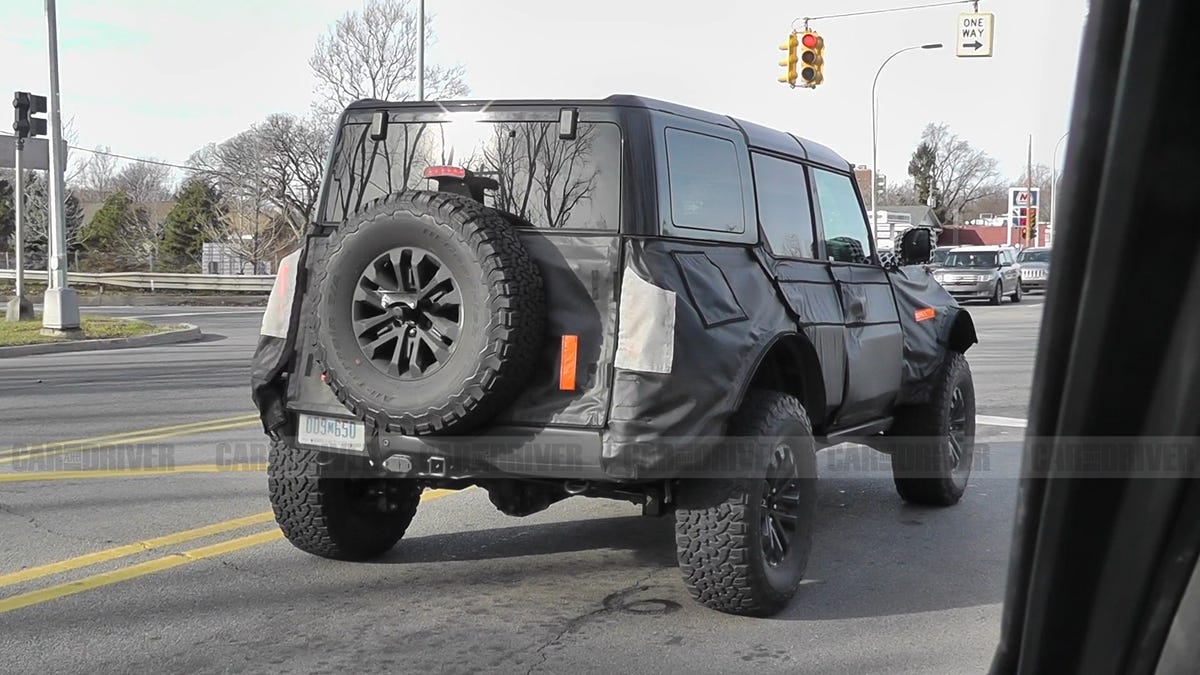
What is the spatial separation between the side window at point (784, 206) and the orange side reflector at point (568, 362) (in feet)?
4.52

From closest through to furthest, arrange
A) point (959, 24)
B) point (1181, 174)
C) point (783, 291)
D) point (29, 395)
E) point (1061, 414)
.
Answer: point (1181, 174)
point (1061, 414)
point (783, 291)
point (29, 395)
point (959, 24)

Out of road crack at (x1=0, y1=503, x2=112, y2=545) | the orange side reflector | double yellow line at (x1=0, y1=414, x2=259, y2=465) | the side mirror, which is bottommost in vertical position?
double yellow line at (x1=0, y1=414, x2=259, y2=465)

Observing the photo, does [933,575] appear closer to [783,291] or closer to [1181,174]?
[783,291]

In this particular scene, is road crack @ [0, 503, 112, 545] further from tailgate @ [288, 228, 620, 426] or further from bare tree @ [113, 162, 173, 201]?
bare tree @ [113, 162, 173, 201]

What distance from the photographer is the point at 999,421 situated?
10062mm

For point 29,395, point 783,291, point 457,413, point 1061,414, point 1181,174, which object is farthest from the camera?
point 29,395

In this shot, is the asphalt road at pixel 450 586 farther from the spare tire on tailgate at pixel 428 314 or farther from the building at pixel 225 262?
the building at pixel 225 262

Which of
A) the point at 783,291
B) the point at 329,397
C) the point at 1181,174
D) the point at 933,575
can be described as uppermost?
the point at 1181,174

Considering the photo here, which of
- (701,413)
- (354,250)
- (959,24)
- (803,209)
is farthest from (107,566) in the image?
(959,24)

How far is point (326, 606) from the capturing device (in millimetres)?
4660

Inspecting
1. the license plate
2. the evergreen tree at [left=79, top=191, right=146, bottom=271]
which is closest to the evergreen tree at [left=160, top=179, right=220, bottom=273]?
the evergreen tree at [left=79, top=191, right=146, bottom=271]

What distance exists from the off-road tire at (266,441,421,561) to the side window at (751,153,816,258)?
201 centimetres

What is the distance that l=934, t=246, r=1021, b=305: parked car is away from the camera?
32.5 m

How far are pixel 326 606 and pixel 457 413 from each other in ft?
3.50
